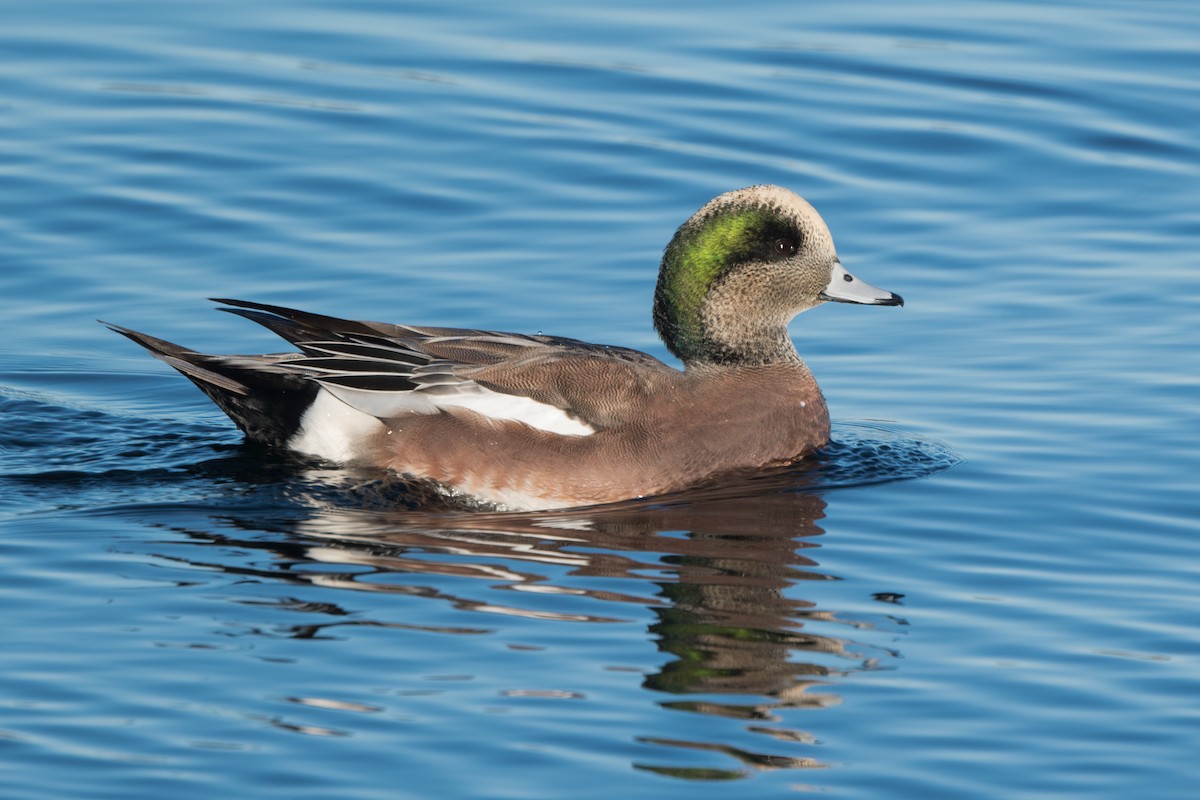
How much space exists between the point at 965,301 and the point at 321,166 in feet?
12.6

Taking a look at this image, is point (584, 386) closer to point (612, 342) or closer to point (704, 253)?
point (704, 253)

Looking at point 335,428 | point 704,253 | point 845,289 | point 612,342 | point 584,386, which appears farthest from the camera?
point 612,342

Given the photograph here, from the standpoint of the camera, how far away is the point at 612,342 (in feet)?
31.7

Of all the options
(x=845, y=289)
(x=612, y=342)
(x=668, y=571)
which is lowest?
(x=668, y=571)

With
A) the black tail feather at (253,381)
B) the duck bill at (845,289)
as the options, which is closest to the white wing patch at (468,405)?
the black tail feather at (253,381)

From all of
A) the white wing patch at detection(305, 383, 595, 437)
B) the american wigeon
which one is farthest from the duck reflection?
the white wing patch at detection(305, 383, 595, 437)

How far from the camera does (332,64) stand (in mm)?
13125

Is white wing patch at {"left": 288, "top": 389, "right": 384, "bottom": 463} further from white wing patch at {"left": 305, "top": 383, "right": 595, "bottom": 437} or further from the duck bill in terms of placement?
the duck bill

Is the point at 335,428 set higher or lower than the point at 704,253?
lower

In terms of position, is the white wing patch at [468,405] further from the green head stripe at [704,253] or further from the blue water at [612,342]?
the green head stripe at [704,253]

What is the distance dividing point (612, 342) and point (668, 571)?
2.83 m

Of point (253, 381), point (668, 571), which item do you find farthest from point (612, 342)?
point (668, 571)

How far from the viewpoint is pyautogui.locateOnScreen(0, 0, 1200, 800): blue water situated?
564cm

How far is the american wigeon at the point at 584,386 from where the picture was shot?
7887 mm
